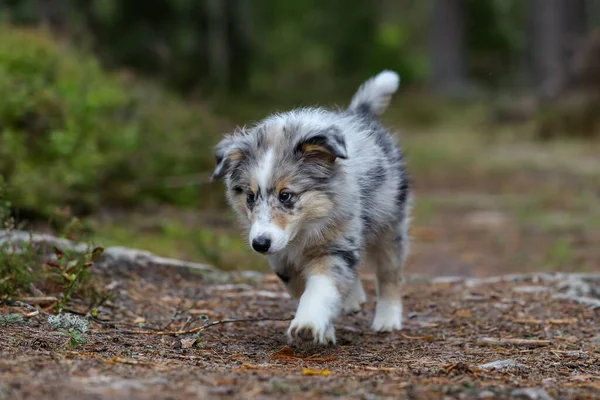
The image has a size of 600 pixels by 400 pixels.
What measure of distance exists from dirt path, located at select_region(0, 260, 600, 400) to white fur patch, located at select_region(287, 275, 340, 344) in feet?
0.45

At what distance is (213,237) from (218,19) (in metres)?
18.2

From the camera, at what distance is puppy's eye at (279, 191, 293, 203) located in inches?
202

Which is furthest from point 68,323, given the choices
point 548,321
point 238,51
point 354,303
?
point 238,51

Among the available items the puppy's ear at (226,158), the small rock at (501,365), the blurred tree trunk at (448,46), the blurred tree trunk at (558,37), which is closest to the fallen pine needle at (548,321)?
the small rock at (501,365)

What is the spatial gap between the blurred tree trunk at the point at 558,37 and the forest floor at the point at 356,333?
1061cm

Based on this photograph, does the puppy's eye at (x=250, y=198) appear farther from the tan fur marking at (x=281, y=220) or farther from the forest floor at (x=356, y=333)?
the forest floor at (x=356, y=333)

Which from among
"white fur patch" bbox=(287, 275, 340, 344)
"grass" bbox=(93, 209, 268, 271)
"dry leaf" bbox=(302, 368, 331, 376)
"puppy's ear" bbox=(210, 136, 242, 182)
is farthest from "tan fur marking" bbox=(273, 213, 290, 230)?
"grass" bbox=(93, 209, 268, 271)

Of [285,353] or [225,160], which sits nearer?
[285,353]

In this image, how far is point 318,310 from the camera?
4.82 metres

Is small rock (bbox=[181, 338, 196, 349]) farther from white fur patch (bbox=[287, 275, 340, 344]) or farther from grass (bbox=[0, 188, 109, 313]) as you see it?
grass (bbox=[0, 188, 109, 313])

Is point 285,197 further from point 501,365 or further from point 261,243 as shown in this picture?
point 501,365

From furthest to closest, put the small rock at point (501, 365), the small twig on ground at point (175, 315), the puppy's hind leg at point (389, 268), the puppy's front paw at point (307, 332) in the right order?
the puppy's hind leg at point (389, 268), the small twig on ground at point (175, 315), the puppy's front paw at point (307, 332), the small rock at point (501, 365)

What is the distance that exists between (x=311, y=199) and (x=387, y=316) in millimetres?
1334

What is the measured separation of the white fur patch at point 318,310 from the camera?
4.71 m
